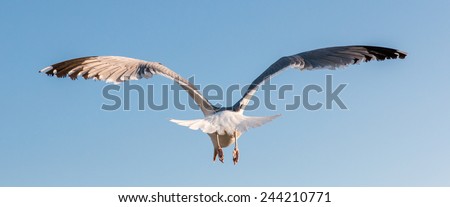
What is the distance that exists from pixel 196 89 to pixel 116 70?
1563mm

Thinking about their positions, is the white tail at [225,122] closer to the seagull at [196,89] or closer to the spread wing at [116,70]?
the seagull at [196,89]

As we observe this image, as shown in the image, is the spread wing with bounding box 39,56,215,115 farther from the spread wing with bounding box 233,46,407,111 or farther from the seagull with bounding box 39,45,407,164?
the spread wing with bounding box 233,46,407,111

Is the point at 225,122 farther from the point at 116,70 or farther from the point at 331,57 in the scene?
the point at 331,57

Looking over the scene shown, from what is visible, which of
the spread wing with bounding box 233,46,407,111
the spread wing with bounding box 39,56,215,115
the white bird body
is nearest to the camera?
the white bird body

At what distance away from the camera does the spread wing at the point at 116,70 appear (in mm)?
10359

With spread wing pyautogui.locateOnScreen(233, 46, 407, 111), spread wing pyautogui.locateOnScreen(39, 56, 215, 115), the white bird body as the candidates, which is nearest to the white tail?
the white bird body

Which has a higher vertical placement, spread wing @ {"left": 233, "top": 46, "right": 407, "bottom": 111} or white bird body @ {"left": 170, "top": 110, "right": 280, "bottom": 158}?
spread wing @ {"left": 233, "top": 46, "right": 407, "bottom": 111}

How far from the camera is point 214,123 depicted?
8.83 meters

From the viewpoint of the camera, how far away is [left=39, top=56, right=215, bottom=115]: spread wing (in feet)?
34.0

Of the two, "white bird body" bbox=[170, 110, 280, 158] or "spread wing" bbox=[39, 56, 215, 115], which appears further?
"spread wing" bbox=[39, 56, 215, 115]

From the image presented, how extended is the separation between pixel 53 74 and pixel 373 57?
234 inches

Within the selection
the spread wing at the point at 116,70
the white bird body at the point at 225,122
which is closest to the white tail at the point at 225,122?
the white bird body at the point at 225,122

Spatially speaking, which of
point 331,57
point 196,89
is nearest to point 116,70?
point 196,89

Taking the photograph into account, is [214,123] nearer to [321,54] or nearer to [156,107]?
[156,107]
